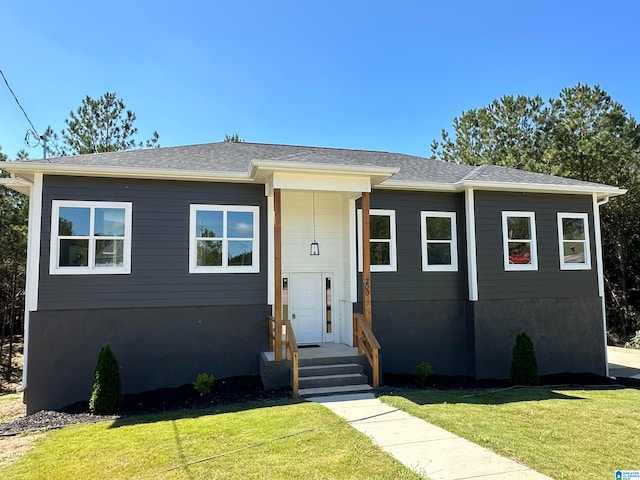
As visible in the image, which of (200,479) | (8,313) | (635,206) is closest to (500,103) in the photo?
(635,206)

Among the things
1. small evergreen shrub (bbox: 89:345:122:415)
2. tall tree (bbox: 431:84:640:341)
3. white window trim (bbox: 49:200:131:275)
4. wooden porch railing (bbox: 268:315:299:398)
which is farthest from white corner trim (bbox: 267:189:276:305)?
tall tree (bbox: 431:84:640:341)

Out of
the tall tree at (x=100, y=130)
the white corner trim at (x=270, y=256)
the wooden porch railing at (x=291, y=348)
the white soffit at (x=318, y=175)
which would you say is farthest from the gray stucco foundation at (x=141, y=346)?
the tall tree at (x=100, y=130)

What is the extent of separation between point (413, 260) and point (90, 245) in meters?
7.48

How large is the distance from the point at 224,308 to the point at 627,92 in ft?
78.1

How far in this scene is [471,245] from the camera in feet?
34.2

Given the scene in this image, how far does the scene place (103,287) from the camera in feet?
28.3

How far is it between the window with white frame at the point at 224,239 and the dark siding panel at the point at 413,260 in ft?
9.31

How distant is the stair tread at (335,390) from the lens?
7871 mm

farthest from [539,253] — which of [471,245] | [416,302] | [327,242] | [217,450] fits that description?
[217,450]

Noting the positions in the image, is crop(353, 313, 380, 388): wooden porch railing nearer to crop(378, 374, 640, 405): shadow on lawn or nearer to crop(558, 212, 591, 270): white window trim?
crop(378, 374, 640, 405): shadow on lawn

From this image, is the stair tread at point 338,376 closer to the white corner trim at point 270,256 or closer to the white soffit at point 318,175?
the white corner trim at point 270,256

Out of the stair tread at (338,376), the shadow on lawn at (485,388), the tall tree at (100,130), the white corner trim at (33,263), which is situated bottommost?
the shadow on lawn at (485,388)

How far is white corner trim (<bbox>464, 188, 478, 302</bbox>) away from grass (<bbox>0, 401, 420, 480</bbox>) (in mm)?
5515

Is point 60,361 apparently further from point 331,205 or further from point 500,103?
point 500,103
